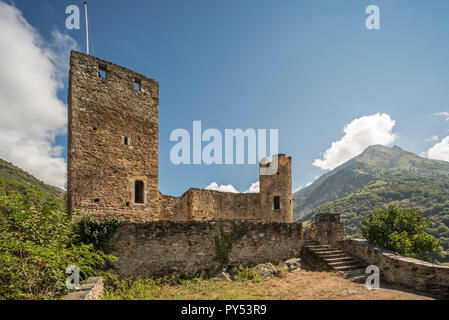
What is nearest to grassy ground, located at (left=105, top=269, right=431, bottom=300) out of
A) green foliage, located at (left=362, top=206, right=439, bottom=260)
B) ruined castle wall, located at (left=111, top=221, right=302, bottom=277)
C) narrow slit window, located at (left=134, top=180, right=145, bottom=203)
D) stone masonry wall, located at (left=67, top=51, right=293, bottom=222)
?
ruined castle wall, located at (left=111, top=221, right=302, bottom=277)

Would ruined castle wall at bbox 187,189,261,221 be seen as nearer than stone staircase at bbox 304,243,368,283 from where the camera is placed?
No

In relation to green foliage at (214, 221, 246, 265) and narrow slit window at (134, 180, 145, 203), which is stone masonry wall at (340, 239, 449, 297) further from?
narrow slit window at (134, 180, 145, 203)

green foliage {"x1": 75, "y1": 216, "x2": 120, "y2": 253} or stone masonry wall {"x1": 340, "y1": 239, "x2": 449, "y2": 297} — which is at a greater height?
green foliage {"x1": 75, "y1": 216, "x2": 120, "y2": 253}

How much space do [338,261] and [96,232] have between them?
33.1 feet

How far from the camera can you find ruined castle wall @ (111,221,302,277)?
26.3 feet

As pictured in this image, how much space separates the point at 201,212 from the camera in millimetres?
15922

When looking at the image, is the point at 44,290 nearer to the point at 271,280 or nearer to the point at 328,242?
the point at 271,280

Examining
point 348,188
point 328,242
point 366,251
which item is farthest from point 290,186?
point 348,188

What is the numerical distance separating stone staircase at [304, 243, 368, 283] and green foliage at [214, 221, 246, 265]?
148 inches

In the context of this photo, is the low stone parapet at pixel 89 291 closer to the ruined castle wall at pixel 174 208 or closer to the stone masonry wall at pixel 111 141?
the stone masonry wall at pixel 111 141

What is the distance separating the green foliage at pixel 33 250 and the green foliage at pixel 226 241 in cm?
447

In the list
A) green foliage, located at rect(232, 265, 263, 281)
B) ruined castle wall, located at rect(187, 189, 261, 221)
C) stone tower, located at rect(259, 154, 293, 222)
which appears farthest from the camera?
stone tower, located at rect(259, 154, 293, 222)

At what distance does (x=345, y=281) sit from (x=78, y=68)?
1405cm

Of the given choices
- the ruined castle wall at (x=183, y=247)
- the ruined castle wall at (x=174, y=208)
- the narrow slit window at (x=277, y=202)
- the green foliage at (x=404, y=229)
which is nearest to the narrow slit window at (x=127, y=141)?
the ruined castle wall at (x=183, y=247)
